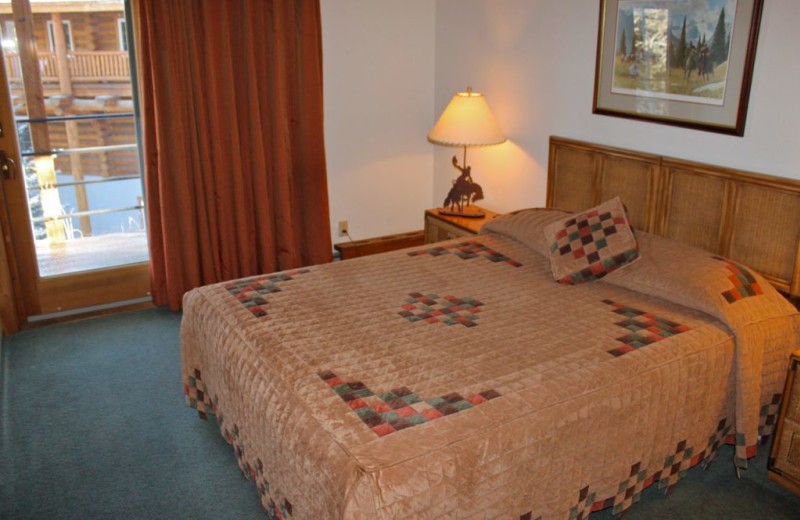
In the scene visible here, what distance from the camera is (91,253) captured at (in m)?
4.17

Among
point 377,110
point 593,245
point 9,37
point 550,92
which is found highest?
point 9,37

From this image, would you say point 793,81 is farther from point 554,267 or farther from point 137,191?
point 137,191

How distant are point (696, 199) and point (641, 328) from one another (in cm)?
94

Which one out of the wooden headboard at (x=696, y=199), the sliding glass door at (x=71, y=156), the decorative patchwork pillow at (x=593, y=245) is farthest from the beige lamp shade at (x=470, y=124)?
the sliding glass door at (x=71, y=156)

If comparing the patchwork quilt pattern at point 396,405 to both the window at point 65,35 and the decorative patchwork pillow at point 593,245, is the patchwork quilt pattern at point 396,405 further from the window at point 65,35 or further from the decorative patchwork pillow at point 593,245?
the window at point 65,35

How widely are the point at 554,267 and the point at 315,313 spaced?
1077 mm

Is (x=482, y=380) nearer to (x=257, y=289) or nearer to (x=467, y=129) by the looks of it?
(x=257, y=289)

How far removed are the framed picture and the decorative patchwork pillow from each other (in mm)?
540

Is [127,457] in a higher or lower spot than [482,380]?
lower

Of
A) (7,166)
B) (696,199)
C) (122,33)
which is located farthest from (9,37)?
(696,199)

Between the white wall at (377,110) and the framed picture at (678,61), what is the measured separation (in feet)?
4.98

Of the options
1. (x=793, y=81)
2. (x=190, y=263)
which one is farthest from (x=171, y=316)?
(x=793, y=81)

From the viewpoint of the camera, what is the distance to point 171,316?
415 cm

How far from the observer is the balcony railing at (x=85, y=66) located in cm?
369
